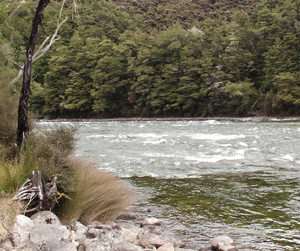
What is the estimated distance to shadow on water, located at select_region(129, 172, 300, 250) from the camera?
5.41 meters

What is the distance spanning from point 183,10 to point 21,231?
415ft

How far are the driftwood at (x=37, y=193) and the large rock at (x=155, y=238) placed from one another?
1527mm

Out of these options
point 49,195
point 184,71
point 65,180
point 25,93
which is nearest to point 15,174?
point 49,195

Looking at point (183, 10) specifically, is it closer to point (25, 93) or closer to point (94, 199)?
point (25, 93)

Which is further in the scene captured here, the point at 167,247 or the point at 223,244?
the point at 223,244

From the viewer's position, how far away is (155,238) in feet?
16.1

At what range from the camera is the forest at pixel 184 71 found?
170 ft

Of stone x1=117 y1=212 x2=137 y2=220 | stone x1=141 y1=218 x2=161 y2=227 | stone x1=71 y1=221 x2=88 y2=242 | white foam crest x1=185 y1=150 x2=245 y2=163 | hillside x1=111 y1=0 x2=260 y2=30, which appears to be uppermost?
hillside x1=111 y1=0 x2=260 y2=30

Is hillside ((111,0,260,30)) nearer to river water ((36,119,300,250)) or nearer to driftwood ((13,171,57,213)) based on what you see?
river water ((36,119,300,250))

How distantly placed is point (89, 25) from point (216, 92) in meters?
49.0

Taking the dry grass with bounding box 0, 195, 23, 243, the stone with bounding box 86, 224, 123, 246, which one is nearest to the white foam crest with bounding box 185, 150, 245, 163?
the stone with bounding box 86, 224, 123, 246

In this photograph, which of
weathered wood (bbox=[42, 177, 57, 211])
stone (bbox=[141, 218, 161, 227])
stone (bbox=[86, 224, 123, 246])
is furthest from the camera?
stone (bbox=[141, 218, 161, 227])

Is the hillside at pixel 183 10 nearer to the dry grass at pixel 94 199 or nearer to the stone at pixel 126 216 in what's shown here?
the dry grass at pixel 94 199

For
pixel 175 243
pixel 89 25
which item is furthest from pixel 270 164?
pixel 89 25
